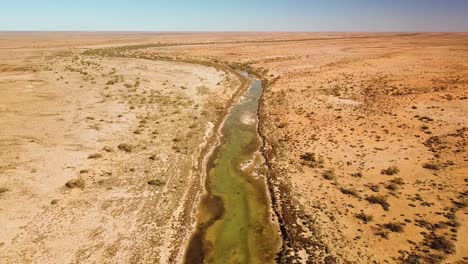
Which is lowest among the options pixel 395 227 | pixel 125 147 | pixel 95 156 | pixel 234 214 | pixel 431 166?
pixel 234 214

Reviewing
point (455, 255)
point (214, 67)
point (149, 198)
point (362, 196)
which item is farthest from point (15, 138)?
point (214, 67)

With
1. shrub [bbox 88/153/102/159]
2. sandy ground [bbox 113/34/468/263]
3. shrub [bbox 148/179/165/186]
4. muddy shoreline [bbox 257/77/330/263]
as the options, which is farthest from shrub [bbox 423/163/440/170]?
shrub [bbox 88/153/102/159]

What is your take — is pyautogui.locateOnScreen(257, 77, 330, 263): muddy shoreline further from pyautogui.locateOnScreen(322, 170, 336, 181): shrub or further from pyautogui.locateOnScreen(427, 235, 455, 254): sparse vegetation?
pyautogui.locateOnScreen(427, 235, 455, 254): sparse vegetation

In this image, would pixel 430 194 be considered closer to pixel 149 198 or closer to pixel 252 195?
pixel 252 195

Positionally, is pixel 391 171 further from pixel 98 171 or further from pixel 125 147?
pixel 98 171

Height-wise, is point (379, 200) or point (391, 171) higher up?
point (391, 171)

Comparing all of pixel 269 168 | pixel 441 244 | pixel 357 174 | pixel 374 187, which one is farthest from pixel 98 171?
pixel 441 244

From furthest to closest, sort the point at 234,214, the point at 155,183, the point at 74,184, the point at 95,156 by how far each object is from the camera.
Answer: the point at 95,156
the point at 155,183
the point at 74,184
the point at 234,214
